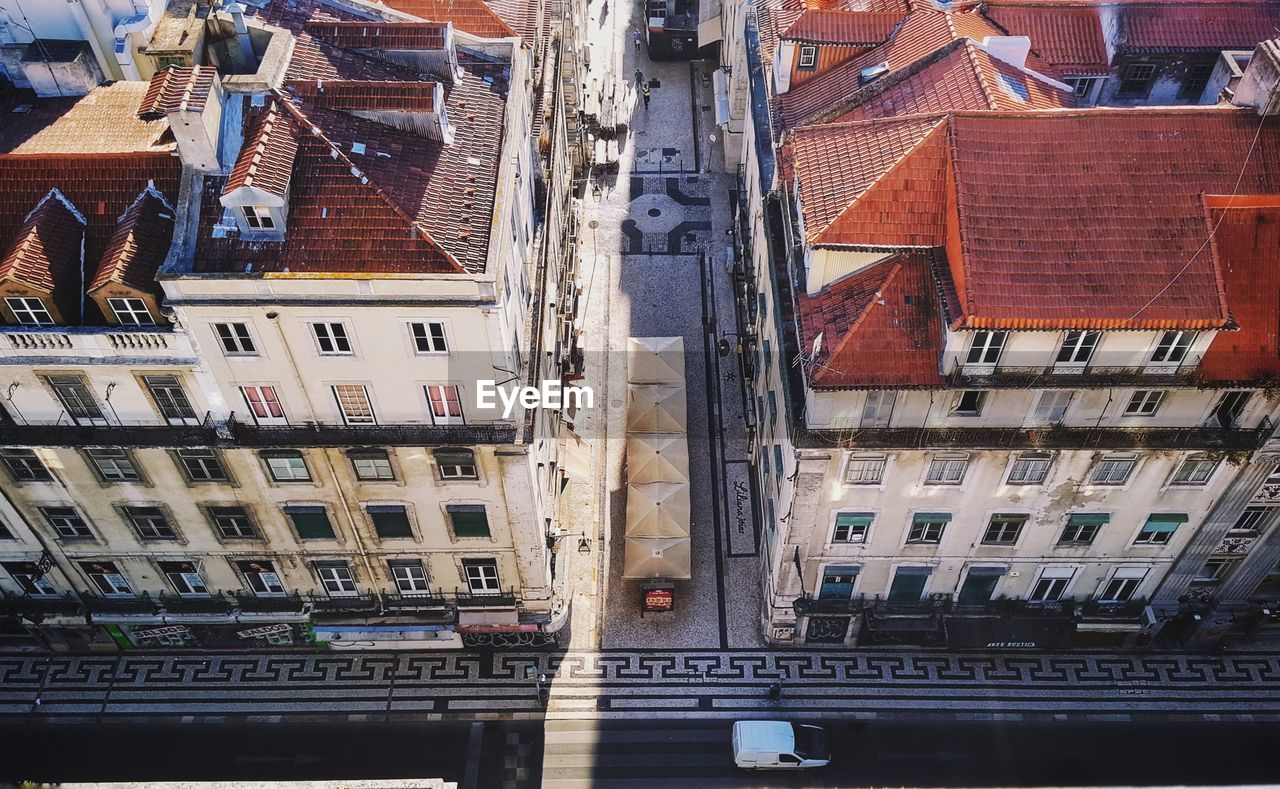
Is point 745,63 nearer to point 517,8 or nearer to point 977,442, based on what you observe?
point 517,8

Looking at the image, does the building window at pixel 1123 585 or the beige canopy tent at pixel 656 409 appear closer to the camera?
the building window at pixel 1123 585

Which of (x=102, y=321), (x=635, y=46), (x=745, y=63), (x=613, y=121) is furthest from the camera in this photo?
(x=635, y=46)

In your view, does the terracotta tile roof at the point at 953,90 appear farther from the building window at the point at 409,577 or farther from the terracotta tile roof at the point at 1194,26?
the building window at the point at 409,577

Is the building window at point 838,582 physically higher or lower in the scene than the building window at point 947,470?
lower

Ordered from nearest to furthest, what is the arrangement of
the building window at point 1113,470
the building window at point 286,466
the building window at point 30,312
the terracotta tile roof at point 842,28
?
the building window at point 30,312, the building window at point 286,466, the building window at point 1113,470, the terracotta tile roof at point 842,28

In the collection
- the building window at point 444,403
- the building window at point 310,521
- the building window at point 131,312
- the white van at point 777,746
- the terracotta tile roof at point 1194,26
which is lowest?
the white van at point 777,746

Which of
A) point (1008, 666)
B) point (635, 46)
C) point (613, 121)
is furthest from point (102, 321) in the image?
point (635, 46)

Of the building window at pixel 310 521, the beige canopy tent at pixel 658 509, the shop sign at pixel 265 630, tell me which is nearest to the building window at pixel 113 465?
the building window at pixel 310 521

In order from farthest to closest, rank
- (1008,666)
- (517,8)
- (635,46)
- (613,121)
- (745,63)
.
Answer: (635,46), (613,121), (745,63), (517,8), (1008,666)

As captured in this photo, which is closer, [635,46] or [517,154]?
[517,154]
